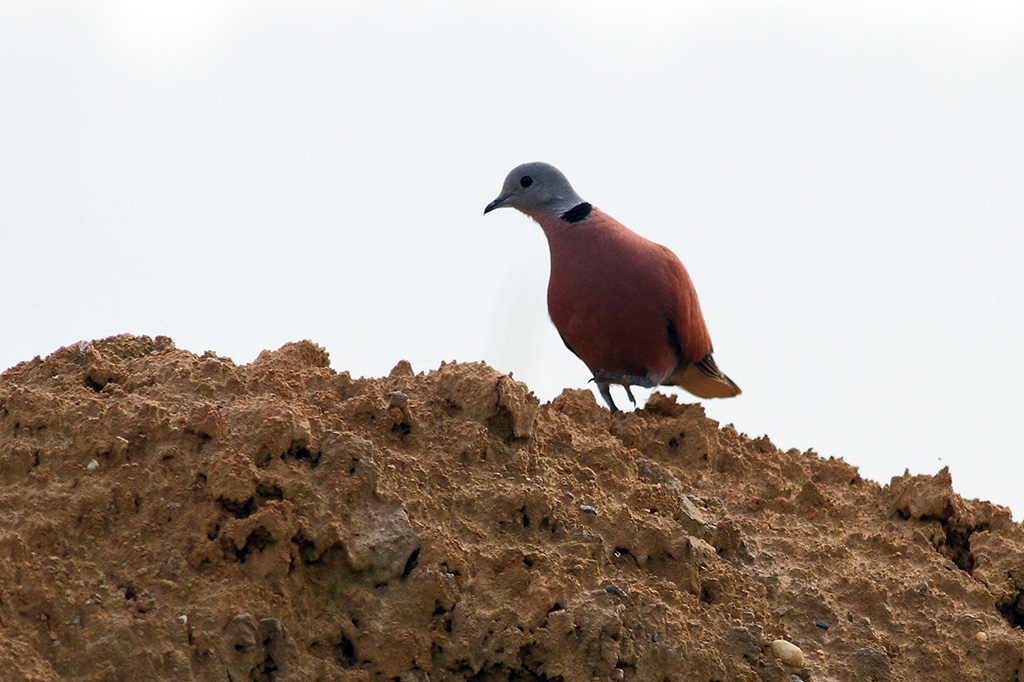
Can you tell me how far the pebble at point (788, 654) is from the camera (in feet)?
11.5

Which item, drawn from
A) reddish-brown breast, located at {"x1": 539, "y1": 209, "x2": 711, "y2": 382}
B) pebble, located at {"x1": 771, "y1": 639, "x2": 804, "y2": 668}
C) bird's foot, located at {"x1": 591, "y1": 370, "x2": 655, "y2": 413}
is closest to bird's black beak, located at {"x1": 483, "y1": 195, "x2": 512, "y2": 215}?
reddish-brown breast, located at {"x1": 539, "y1": 209, "x2": 711, "y2": 382}

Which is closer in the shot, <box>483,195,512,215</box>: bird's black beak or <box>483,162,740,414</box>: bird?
<box>483,162,740,414</box>: bird

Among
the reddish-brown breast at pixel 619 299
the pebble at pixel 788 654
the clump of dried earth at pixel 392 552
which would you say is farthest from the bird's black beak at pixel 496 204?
the pebble at pixel 788 654

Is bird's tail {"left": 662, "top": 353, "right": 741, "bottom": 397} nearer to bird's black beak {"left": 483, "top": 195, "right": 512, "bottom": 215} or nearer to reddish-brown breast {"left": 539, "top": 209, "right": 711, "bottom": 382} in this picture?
reddish-brown breast {"left": 539, "top": 209, "right": 711, "bottom": 382}

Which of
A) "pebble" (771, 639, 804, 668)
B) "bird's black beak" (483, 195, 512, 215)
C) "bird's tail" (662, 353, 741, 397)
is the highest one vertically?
"bird's black beak" (483, 195, 512, 215)

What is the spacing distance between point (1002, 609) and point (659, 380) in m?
2.03

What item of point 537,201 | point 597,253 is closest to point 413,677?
point 597,253

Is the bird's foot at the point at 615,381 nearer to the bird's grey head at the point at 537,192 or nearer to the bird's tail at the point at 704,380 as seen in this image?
the bird's tail at the point at 704,380

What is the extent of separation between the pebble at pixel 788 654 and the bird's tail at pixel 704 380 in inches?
101

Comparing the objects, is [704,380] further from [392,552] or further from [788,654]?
[392,552]

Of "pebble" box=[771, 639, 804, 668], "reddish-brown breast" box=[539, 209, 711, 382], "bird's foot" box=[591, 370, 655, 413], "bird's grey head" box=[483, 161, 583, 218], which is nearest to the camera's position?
"pebble" box=[771, 639, 804, 668]

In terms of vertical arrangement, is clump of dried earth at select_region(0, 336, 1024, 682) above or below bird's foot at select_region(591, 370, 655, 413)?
below

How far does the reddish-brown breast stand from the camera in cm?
547

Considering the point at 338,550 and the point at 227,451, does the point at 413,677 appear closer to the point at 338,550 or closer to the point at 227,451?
the point at 338,550
